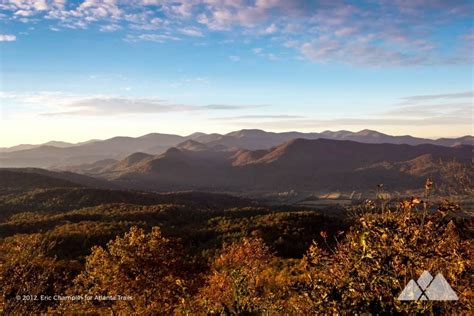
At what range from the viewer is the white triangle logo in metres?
9.69

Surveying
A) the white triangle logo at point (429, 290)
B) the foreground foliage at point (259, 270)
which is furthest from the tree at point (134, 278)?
the white triangle logo at point (429, 290)

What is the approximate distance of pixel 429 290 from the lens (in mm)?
9766

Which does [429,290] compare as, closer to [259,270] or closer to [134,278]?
[259,270]

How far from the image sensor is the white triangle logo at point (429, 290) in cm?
969

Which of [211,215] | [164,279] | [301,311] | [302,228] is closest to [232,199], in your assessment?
[211,215]

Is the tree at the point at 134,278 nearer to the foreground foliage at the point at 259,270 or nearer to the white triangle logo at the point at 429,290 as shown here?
the foreground foliage at the point at 259,270

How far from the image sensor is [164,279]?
21562 millimetres

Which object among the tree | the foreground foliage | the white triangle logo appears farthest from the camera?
the tree

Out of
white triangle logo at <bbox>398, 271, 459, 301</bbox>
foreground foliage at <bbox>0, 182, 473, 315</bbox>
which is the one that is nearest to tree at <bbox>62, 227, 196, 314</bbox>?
foreground foliage at <bbox>0, 182, 473, 315</bbox>

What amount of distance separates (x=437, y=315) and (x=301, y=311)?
3.41 meters

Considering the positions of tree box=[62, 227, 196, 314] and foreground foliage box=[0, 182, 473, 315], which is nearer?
foreground foliage box=[0, 182, 473, 315]

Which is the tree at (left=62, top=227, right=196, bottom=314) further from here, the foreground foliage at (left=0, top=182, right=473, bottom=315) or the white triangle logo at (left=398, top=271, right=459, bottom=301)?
the white triangle logo at (left=398, top=271, right=459, bottom=301)

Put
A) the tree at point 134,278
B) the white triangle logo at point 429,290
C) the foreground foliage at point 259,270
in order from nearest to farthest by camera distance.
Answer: the white triangle logo at point 429,290 < the foreground foliage at point 259,270 < the tree at point 134,278

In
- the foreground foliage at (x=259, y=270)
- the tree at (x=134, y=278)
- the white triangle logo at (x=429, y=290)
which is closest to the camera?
the white triangle logo at (x=429, y=290)
